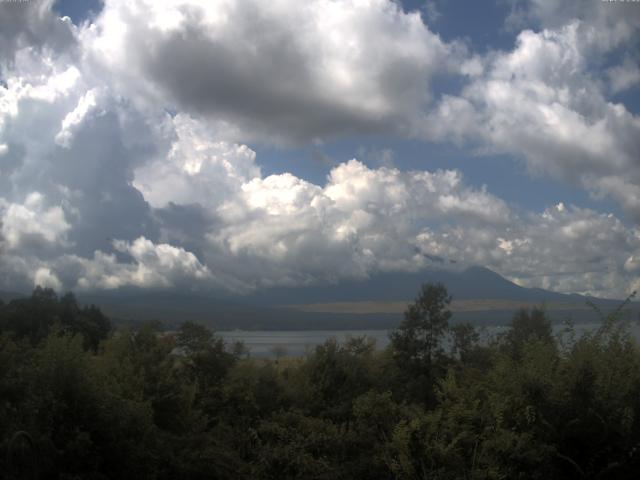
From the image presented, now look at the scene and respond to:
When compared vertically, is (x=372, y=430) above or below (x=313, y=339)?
above

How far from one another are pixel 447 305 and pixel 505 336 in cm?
427

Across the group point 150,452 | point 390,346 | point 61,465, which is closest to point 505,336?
point 390,346

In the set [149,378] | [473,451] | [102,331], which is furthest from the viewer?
[102,331]

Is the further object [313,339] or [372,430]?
[313,339]

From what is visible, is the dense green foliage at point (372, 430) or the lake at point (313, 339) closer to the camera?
the dense green foliage at point (372, 430)

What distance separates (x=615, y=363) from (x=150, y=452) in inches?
403

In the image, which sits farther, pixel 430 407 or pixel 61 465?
pixel 430 407

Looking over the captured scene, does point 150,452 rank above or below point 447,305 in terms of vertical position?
below

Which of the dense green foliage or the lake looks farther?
the lake

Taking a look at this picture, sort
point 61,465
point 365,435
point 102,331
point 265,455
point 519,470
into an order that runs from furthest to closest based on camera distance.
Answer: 1. point 102,331
2. point 365,435
3. point 265,455
4. point 519,470
5. point 61,465

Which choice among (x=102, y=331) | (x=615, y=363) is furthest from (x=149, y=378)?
(x=102, y=331)

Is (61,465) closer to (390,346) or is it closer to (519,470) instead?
(519,470)

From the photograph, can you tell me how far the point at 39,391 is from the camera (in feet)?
41.0

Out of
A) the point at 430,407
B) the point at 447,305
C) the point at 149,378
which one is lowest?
the point at 430,407
